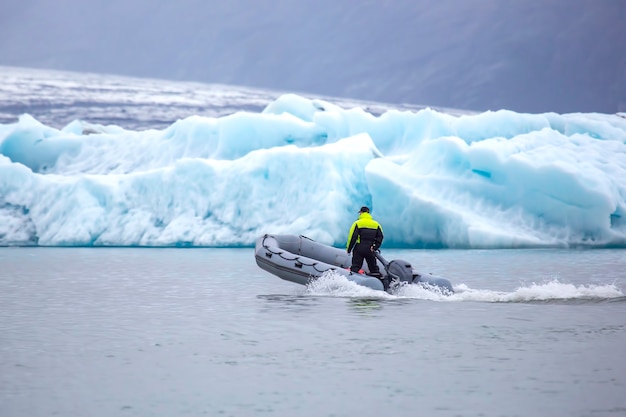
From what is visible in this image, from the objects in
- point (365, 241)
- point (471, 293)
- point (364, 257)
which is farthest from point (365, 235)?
point (471, 293)

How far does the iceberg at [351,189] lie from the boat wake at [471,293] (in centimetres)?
1005

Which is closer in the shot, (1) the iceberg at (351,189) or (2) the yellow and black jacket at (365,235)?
(2) the yellow and black jacket at (365,235)

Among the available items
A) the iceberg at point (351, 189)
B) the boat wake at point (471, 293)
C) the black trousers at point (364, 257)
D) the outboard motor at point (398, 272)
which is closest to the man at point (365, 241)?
the black trousers at point (364, 257)

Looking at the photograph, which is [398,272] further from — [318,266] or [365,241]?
[318,266]

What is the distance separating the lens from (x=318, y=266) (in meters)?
13.5

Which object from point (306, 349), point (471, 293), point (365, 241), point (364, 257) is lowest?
point (306, 349)

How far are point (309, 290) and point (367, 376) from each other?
19.7ft

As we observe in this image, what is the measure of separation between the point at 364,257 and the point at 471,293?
1623 millimetres

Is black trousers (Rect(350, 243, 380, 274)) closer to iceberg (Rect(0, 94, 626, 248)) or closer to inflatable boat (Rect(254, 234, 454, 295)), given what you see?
inflatable boat (Rect(254, 234, 454, 295))

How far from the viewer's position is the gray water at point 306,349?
6.66 metres

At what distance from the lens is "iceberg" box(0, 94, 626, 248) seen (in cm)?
2348

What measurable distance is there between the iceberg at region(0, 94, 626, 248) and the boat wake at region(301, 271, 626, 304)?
33.0 ft

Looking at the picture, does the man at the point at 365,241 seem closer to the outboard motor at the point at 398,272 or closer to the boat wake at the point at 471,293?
the outboard motor at the point at 398,272

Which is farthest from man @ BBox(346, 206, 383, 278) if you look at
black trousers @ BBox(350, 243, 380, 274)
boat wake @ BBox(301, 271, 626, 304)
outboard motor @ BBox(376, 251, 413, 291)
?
boat wake @ BBox(301, 271, 626, 304)
